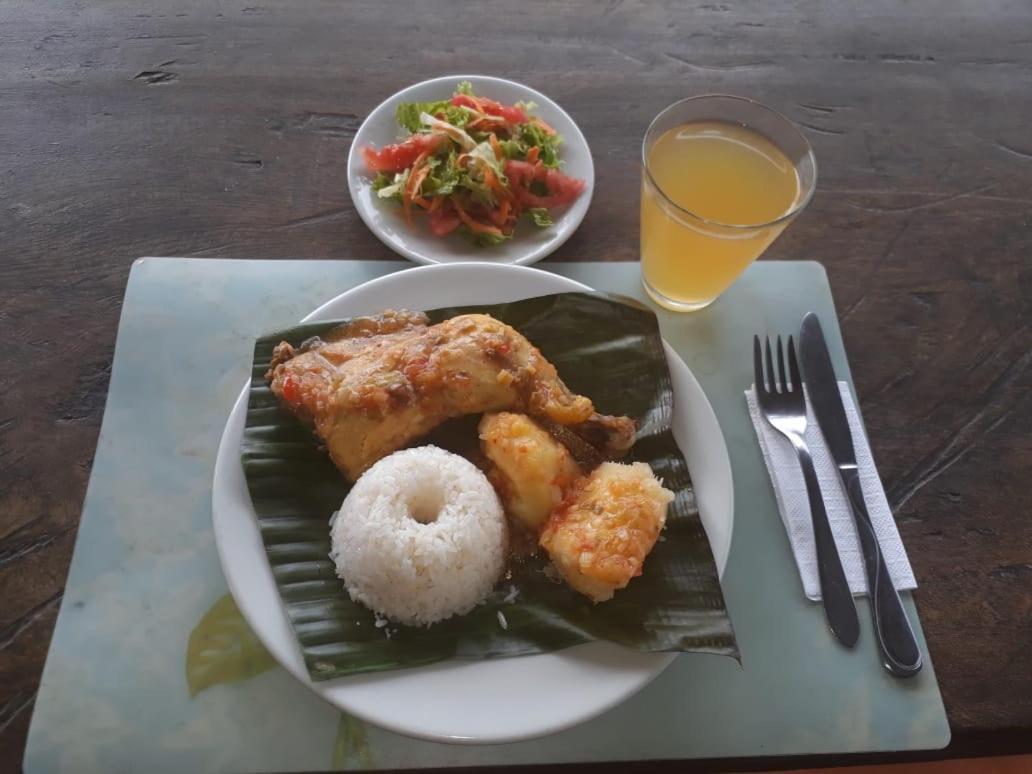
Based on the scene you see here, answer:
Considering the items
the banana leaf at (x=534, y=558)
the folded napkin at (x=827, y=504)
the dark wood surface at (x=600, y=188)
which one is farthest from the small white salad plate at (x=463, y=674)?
the dark wood surface at (x=600, y=188)

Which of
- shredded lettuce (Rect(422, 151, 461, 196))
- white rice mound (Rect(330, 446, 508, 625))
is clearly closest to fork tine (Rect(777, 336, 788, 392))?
white rice mound (Rect(330, 446, 508, 625))

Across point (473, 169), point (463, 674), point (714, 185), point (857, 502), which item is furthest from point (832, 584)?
point (473, 169)

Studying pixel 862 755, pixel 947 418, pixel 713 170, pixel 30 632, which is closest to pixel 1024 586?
pixel 947 418

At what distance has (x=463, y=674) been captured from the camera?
1527 mm

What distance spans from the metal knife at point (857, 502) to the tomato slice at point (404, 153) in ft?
4.62

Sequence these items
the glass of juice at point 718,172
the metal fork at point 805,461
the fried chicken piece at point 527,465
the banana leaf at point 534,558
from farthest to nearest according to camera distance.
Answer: the glass of juice at point 718,172 < the metal fork at point 805,461 < the fried chicken piece at point 527,465 < the banana leaf at point 534,558

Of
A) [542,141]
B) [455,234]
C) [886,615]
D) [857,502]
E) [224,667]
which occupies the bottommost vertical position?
[224,667]

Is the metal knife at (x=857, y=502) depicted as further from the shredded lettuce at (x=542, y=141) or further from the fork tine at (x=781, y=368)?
the shredded lettuce at (x=542, y=141)

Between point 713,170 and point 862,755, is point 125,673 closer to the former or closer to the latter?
point 862,755

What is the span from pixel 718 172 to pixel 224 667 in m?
1.95

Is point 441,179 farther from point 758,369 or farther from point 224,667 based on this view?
point 224,667

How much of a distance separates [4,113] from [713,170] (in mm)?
2587

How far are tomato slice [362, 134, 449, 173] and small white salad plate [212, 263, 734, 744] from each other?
1071mm

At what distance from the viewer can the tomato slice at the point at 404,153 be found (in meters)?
2.45
